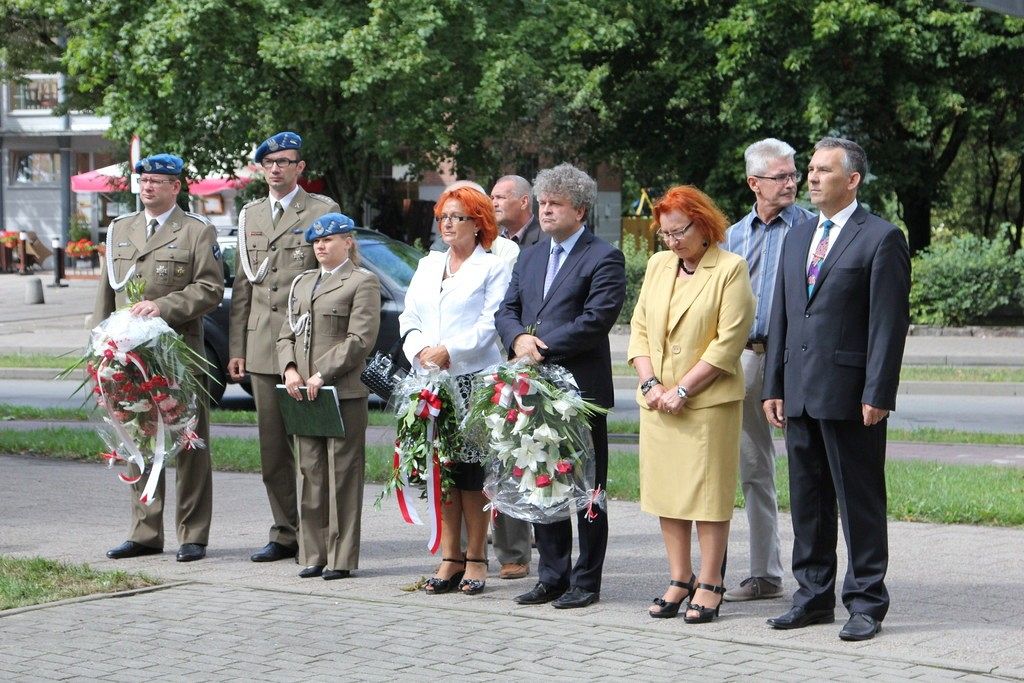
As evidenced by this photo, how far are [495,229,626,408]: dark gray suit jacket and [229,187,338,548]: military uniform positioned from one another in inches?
60.4

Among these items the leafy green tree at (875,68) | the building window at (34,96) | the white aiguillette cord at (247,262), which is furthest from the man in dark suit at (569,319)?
the building window at (34,96)

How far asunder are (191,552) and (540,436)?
8.13 ft

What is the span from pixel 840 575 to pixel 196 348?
3.70 m

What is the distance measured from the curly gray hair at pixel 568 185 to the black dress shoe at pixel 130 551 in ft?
10.0

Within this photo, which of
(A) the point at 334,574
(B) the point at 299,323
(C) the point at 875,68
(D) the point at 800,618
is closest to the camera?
(D) the point at 800,618

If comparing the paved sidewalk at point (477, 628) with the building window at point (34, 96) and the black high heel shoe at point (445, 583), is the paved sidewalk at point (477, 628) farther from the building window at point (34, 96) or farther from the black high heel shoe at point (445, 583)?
the building window at point (34, 96)

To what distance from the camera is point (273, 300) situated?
8.02 m

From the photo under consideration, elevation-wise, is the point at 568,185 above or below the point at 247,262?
above

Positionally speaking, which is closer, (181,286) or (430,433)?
(430,433)

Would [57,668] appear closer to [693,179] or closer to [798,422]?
[798,422]

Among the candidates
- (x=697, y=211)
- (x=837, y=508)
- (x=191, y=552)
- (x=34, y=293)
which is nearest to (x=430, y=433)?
(x=697, y=211)

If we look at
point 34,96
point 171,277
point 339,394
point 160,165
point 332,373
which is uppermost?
point 34,96

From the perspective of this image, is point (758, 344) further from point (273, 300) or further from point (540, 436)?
point (273, 300)

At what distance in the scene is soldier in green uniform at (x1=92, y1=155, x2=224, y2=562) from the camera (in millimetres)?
8133
